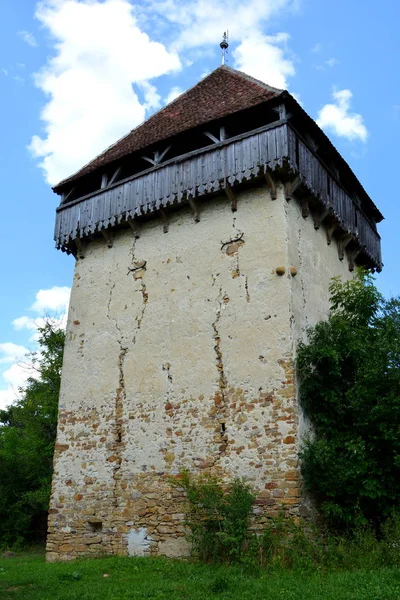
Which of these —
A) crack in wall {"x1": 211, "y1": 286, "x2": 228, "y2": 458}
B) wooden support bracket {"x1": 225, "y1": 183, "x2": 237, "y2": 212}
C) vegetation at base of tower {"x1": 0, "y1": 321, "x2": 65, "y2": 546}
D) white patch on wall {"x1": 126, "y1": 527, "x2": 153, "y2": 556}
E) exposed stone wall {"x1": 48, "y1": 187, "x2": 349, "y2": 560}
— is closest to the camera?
exposed stone wall {"x1": 48, "y1": 187, "x2": 349, "y2": 560}

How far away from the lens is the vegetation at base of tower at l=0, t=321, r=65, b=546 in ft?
60.6

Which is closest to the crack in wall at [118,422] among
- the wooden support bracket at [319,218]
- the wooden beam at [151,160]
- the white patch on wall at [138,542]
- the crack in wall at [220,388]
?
the white patch on wall at [138,542]

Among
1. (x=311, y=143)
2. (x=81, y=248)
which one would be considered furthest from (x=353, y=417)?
(x=81, y=248)

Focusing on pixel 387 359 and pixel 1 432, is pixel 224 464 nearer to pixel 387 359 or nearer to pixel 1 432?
pixel 387 359

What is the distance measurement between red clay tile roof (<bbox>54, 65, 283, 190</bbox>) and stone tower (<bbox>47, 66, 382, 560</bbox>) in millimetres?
84

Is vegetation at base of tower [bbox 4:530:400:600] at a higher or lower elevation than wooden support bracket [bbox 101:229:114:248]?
lower

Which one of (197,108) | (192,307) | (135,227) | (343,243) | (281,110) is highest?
(197,108)

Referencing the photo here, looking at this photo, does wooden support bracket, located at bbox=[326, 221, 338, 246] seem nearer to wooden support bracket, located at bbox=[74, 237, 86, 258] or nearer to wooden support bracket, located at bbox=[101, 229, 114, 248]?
wooden support bracket, located at bbox=[101, 229, 114, 248]

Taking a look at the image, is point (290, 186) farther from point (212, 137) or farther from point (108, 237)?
point (108, 237)

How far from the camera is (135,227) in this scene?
1309 centimetres

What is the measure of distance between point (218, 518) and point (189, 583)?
1.91 metres

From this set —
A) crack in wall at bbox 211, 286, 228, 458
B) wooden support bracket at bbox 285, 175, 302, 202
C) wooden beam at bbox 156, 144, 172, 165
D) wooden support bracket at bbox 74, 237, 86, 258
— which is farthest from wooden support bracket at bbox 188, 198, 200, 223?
wooden support bracket at bbox 74, 237, 86, 258

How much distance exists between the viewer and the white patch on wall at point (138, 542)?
10.6 meters

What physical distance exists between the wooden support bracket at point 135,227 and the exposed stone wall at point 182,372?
4.9 inches
